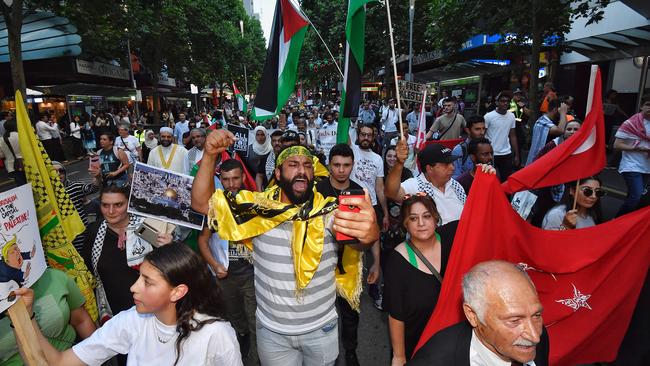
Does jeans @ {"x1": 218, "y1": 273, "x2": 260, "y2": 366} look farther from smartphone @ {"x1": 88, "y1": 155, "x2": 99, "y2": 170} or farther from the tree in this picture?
the tree

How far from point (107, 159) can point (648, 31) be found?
1516 cm

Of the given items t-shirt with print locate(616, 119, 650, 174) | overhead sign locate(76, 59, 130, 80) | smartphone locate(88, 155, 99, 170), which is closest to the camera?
t-shirt with print locate(616, 119, 650, 174)

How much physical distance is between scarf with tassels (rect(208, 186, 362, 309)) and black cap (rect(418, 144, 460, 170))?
4.53 ft

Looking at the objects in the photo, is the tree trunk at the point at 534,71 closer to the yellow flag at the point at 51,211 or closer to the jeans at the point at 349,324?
the jeans at the point at 349,324

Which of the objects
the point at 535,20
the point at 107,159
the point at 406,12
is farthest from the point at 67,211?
the point at 406,12

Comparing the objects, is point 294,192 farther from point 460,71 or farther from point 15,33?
point 460,71

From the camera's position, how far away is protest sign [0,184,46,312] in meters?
1.85

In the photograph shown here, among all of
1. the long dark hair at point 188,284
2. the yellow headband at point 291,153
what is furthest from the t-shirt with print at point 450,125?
the long dark hair at point 188,284

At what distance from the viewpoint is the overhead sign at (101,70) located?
21356 mm

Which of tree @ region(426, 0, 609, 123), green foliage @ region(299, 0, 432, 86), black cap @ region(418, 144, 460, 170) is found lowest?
black cap @ region(418, 144, 460, 170)

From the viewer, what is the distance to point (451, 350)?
189 centimetres

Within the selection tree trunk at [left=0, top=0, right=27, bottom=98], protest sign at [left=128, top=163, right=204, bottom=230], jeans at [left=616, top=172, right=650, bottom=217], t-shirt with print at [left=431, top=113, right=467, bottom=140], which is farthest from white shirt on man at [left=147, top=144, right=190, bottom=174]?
tree trunk at [left=0, top=0, right=27, bottom=98]

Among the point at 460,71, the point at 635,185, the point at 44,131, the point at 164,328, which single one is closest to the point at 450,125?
the point at 635,185

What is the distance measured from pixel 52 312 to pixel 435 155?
3.01 metres
